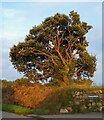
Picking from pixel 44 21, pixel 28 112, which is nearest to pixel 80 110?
pixel 28 112

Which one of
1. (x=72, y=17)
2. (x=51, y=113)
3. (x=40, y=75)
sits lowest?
(x=51, y=113)

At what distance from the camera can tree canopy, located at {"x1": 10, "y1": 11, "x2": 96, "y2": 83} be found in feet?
116

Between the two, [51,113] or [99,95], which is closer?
[51,113]

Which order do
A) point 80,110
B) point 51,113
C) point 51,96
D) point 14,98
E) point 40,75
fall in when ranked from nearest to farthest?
point 51,113 → point 80,110 → point 51,96 → point 14,98 → point 40,75

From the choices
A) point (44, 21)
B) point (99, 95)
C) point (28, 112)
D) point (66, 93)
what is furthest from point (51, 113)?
point (44, 21)

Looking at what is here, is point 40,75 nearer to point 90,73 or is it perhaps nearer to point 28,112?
point 90,73

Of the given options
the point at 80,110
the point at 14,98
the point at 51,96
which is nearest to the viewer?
the point at 80,110

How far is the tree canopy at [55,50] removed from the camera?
35.2 metres

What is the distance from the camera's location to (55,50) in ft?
120

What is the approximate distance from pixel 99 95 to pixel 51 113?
14.7 feet

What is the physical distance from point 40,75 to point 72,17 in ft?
25.2

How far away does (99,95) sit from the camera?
21453mm

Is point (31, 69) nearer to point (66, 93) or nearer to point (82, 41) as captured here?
point (82, 41)

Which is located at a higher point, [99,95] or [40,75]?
[40,75]
